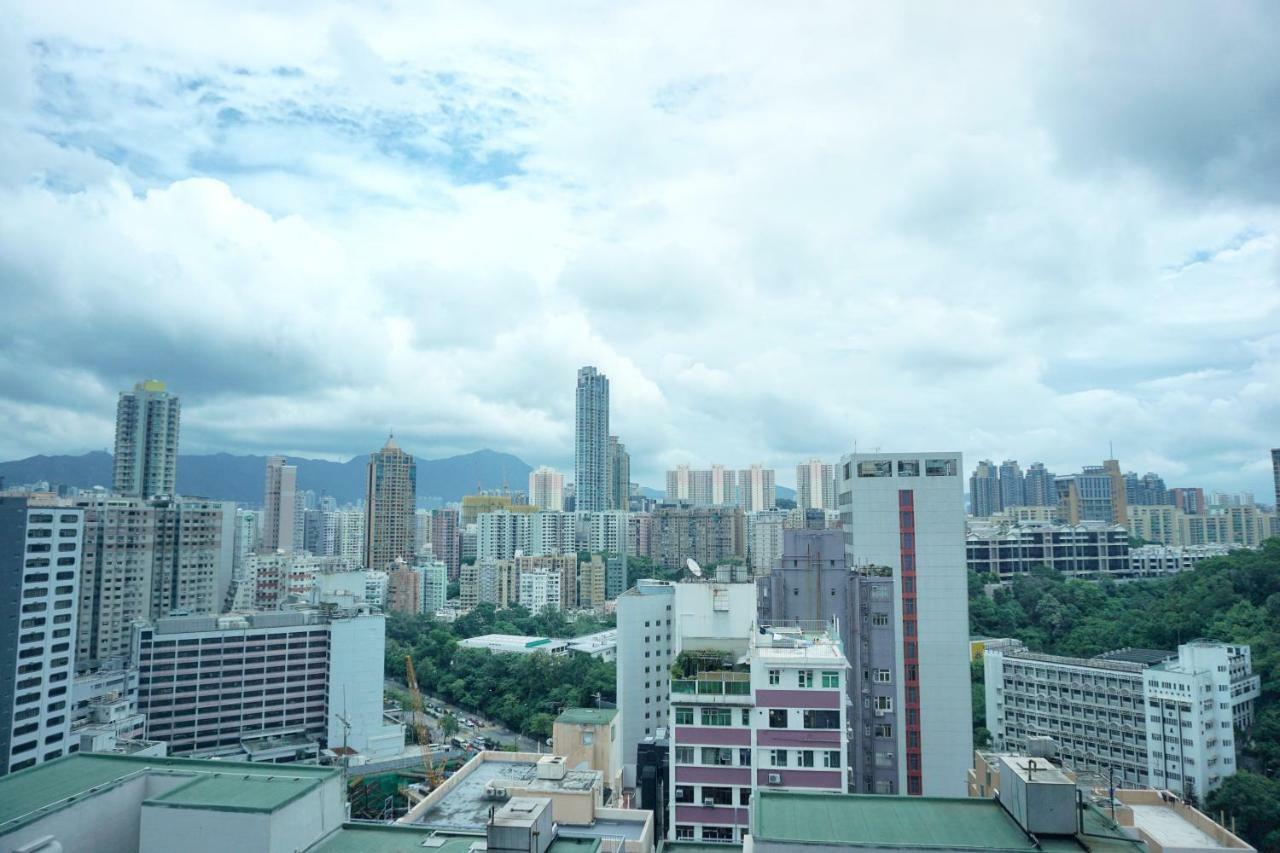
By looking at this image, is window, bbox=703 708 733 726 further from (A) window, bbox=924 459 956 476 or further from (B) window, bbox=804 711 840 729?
(A) window, bbox=924 459 956 476

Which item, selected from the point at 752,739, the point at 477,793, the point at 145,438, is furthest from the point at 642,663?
the point at 145,438

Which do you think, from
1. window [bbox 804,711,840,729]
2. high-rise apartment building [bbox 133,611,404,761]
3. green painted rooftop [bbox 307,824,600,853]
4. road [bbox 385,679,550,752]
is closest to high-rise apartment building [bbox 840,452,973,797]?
window [bbox 804,711,840,729]

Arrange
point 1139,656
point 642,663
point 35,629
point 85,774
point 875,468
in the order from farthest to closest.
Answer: point 1139,656 < point 642,663 < point 35,629 < point 875,468 < point 85,774

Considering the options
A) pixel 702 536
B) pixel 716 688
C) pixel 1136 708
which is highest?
pixel 702 536

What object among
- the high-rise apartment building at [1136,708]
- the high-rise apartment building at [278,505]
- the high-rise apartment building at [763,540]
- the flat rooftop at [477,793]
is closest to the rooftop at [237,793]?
the flat rooftop at [477,793]

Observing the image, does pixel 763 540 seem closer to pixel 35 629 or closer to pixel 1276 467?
pixel 1276 467

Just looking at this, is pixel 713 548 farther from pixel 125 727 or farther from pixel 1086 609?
pixel 125 727

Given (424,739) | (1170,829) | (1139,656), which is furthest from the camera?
(424,739)

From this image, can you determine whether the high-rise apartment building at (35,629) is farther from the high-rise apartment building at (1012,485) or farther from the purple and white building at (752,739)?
the high-rise apartment building at (1012,485)
